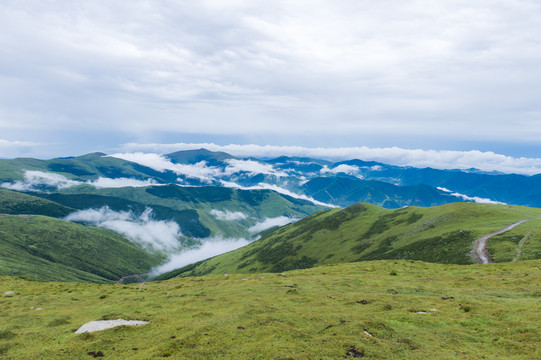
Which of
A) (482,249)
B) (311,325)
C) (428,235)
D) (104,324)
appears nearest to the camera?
(311,325)

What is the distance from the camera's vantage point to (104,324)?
30000 mm

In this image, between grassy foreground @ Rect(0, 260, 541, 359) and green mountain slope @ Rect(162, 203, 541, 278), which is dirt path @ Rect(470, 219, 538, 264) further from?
grassy foreground @ Rect(0, 260, 541, 359)

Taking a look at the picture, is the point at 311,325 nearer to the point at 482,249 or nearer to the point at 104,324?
the point at 104,324

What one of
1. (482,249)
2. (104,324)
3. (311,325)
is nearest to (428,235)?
(482,249)

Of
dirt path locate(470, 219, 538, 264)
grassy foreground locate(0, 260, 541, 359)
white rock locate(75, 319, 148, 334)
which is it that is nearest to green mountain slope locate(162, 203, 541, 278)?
dirt path locate(470, 219, 538, 264)

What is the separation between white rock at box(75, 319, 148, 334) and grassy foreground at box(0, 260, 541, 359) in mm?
1157

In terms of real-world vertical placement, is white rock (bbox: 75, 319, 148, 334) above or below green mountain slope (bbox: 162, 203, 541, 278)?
above

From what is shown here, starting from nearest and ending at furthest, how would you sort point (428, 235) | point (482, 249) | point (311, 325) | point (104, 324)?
point (311, 325) → point (104, 324) → point (482, 249) → point (428, 235)

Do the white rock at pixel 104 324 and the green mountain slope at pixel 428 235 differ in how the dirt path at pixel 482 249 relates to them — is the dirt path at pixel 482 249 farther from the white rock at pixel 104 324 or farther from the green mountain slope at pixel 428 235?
the white rock at pixel 104 324

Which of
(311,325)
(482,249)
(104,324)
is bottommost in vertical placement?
(482,249)

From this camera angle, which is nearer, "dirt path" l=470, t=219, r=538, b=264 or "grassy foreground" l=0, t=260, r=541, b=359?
"grassy foreground" l=0, t=260, r=541, b=359

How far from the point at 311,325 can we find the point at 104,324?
23.6 meters

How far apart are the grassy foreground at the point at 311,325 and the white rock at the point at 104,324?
45.5 inches

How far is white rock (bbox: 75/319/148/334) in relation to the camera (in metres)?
29.0
